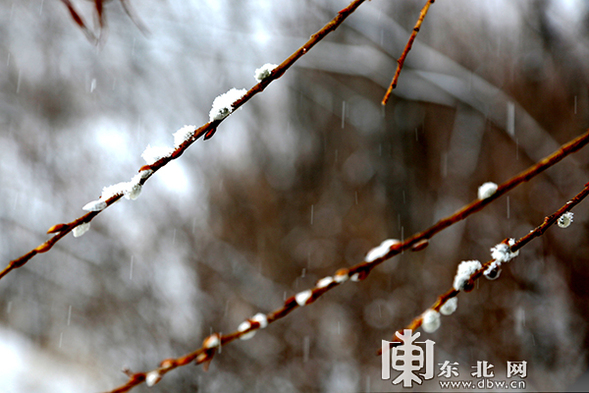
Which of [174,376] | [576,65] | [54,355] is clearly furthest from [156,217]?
[576,65]

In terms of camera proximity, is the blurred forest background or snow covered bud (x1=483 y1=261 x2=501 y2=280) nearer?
snow covered bud (x1=483 y1=261 x2=501 y2=280)

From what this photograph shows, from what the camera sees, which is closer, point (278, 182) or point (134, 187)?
point (134, 187)

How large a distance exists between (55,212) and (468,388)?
2780 mm

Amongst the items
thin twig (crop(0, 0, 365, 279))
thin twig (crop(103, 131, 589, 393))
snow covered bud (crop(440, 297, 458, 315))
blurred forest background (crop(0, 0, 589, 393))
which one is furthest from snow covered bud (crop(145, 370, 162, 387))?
blurred forest background (crop(0, 0, 589, 393))

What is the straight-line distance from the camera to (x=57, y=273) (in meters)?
2.45

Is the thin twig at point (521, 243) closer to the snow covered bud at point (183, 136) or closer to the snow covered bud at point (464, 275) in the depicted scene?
the snow covered bud at point (464, 275)

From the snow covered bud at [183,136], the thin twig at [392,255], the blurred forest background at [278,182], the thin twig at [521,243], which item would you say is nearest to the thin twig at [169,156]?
the snow covered bud at [183,136]

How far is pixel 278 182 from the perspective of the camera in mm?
2523

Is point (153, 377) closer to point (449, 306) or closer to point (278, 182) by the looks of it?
point (449, 306)

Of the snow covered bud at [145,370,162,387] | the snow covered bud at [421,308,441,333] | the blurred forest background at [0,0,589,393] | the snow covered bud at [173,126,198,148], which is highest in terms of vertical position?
the blurred forest background at [0,0,589,393]

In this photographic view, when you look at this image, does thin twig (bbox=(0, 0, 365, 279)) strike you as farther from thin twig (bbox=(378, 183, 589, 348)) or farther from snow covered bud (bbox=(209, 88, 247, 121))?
thin twig (bbox=(378, 183, 589, 348))

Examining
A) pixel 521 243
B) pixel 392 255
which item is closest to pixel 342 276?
pixel 392 255

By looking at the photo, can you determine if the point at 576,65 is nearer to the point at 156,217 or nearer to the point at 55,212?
the point at 156,217

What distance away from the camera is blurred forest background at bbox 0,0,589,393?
2223 mm
